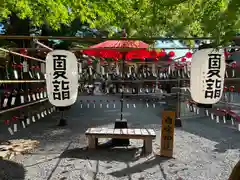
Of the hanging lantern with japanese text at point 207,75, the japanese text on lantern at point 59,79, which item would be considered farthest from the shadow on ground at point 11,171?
the hanging lantern with japanese text at point 207,75

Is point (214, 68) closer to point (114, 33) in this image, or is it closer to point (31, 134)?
point (114, 33)

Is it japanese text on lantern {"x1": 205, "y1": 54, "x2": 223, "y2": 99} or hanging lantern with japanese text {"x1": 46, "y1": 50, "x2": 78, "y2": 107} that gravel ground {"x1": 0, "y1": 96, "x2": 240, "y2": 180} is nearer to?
hanging lantern with japanese text {"x1": 46, "y1": 50, "x2": 78, "y2": 107}

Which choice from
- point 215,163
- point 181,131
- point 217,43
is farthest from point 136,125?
point 217,43

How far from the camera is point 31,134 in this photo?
23.6 ft

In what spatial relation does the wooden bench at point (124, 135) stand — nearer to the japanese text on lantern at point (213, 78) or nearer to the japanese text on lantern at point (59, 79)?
the japanese text on lantern at point (59, 79)

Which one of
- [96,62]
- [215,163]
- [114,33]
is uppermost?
[114,33]

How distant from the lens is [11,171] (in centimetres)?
416

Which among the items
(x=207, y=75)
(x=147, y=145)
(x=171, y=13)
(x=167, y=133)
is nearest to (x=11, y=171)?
(x=147, y=145)

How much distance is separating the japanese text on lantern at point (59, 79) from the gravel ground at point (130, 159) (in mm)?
1322

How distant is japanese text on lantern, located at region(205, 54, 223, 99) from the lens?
4.44m

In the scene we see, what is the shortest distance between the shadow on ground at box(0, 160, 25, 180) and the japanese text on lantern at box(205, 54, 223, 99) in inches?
142

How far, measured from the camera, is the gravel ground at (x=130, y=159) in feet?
13.6

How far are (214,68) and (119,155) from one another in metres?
2.62

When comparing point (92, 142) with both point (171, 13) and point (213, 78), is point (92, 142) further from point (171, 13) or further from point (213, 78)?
point (171, 13)
